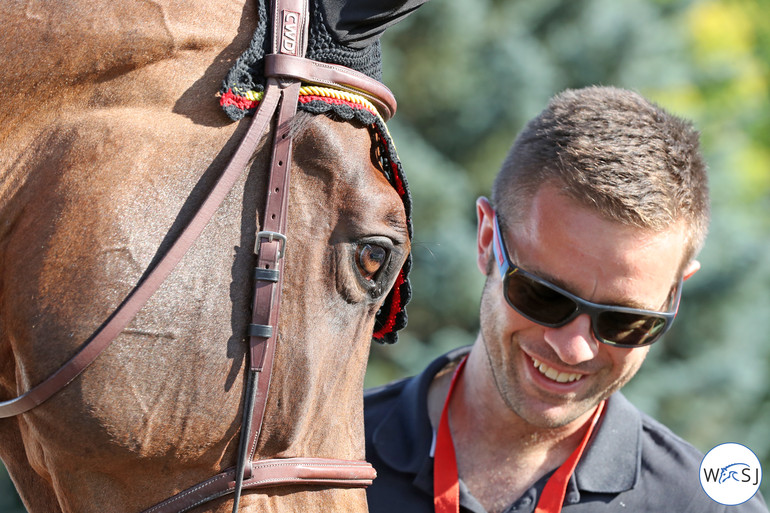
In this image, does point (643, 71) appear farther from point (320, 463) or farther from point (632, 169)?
point (320, 463)

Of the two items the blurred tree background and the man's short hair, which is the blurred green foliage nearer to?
the blurred tree background

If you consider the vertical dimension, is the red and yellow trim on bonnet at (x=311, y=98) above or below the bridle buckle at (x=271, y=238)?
above

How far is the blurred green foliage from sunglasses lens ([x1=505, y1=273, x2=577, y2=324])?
3.26 meters

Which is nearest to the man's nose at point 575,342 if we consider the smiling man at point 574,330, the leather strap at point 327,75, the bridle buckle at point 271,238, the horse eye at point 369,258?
the smiling man at point 574,330

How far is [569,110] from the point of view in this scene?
282 cm

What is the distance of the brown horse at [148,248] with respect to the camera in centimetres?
178

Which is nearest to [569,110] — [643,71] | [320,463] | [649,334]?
[649,334]

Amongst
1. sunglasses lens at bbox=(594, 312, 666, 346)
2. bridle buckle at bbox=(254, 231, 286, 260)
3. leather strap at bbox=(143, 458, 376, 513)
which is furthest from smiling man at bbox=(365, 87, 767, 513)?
bridle buckle at bbox=(254, 231, 286, 260)

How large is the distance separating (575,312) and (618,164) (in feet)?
1.62

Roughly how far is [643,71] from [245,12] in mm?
4983

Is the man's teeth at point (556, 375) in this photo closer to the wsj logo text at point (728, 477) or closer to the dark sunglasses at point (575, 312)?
the dark sunglasses at point (575, 312)

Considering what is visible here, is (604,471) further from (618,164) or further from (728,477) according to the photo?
(618,164)

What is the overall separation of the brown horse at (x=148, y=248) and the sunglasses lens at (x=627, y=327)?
92 cm

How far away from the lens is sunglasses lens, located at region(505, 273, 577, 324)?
256 centimetres
